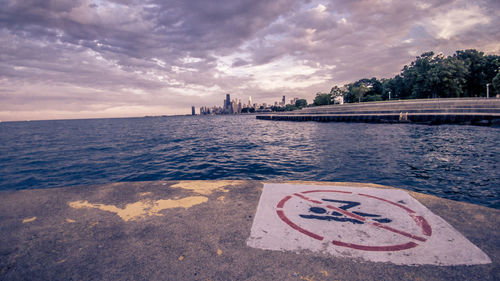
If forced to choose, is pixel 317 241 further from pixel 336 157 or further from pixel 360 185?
pixel 336 157

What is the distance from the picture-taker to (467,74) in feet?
225

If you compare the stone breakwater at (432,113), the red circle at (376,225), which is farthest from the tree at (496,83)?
the red circle at (376,225)

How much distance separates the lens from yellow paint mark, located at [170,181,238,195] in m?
4.82

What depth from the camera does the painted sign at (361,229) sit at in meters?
2.61

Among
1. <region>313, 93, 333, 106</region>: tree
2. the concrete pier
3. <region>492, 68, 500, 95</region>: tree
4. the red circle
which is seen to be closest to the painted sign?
the red circle

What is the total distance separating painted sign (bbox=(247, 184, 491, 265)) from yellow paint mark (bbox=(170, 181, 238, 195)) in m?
1.17

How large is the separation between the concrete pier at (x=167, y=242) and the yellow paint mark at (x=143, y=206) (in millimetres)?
19

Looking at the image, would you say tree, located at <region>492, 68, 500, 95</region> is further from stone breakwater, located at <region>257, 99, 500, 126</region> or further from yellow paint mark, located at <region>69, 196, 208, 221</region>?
yellow paint mark, located at <region>69, 196, 208, 221</region>

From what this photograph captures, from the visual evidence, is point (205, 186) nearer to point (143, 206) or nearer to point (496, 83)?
point (143, 206)

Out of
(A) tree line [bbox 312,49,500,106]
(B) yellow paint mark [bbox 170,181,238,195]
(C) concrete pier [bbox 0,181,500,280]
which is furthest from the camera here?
(A) tree line [bbox 312,49,500,106]

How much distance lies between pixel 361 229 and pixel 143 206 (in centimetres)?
397

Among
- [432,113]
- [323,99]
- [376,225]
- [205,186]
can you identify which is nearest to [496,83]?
[432,113]

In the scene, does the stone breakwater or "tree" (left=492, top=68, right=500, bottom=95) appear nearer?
the stone breakwater

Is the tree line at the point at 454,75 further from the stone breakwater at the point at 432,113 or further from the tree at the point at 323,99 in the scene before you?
the tree at the point at 323,99
